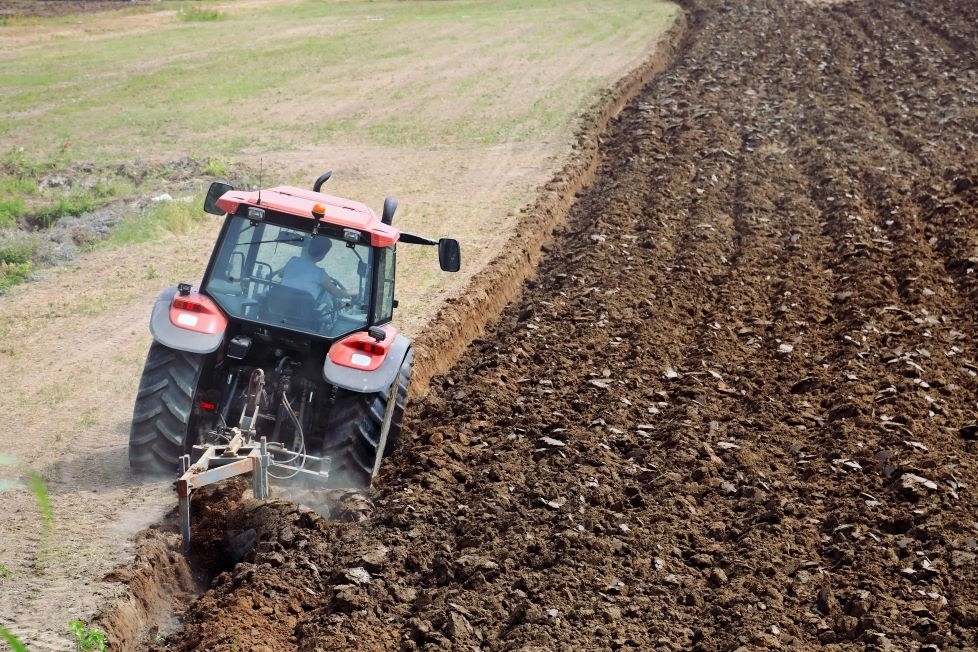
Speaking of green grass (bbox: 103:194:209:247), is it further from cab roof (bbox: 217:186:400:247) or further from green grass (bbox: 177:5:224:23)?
green grass (bbox: 177:5:224:23)

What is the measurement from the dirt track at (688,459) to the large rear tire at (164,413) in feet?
1.67

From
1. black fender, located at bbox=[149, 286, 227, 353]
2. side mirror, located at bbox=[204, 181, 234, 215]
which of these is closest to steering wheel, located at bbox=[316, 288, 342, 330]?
black fender, located at bbox=[149, 286, 227, 353]

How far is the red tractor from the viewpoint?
751 cm

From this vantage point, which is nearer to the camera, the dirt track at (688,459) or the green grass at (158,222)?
the dirt track at (688,459)

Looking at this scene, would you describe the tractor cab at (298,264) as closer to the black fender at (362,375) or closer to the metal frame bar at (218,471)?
the black fender at (362,375)

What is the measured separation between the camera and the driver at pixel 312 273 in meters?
7.95

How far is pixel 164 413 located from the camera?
7422 mm

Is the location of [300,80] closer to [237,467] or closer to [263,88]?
[263,88]

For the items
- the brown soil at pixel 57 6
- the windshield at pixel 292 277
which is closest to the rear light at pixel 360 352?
the windshield at pixel 292 277

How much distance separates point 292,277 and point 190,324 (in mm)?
772

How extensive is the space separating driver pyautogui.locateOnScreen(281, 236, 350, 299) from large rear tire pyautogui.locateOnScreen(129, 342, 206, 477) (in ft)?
2.66

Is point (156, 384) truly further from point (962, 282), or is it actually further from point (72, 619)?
point (962, 282)

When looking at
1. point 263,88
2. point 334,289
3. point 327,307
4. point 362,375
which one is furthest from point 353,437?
point 263,88

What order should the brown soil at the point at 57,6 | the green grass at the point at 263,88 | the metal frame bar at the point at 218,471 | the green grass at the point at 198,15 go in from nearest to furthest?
the metal frame bar at the point at 218,471, the green grass at the point at 263,88, the green grass at the point at 198,15, the brown soil at the point at 57,6
